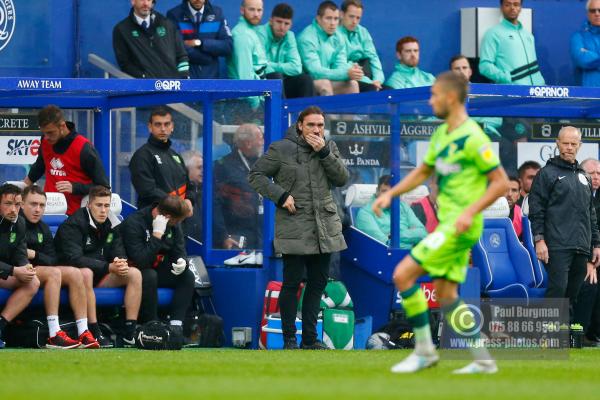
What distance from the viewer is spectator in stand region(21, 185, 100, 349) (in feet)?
44.1

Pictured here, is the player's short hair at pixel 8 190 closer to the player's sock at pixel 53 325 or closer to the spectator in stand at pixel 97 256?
the spectator in stand at pixel 97 256

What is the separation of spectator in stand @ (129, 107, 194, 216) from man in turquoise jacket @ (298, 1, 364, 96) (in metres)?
2.84

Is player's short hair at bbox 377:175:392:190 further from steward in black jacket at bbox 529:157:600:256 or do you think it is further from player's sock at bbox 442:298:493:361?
player's sock at bbox 442:298:493:361

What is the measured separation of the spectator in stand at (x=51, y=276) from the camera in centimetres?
1344

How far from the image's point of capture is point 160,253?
47.2ft

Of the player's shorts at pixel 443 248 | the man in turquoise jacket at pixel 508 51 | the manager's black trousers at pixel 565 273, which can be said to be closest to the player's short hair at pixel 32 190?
the manager's black trousers at pixel 565 273

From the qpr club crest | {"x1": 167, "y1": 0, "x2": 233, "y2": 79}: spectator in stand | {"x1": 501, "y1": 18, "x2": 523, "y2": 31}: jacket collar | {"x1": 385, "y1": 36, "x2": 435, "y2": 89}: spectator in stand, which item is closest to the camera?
{"x1": 167, "y1": 0, "x2": 233, "y2": 79}: spectator in stand

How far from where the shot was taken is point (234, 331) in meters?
14.6

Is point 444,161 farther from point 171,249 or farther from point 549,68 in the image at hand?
point 549,68

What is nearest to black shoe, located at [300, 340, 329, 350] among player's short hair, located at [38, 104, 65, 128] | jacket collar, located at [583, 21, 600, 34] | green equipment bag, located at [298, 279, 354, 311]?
green equipment bag, located at [298, 279, 354, 311]

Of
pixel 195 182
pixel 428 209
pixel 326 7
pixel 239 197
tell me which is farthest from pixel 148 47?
pixel 428 209

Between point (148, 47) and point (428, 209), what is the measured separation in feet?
11.9

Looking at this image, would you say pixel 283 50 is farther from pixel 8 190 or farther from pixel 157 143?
pixel 8 190

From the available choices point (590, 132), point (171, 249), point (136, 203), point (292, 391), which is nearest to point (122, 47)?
point (136, 203)
